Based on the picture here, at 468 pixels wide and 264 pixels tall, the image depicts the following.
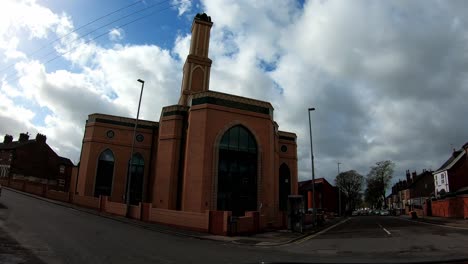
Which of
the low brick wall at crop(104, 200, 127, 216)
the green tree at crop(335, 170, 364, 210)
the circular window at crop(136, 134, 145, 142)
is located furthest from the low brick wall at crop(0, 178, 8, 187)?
the green tree at crop(335, 170, 364, 210)

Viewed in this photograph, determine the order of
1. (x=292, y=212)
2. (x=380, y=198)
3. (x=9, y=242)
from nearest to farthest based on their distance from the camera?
(x=9, y=242), (x=292, y=212), (x=380, y=198)

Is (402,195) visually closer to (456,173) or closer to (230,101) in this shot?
(456,173)

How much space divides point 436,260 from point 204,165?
833 inches

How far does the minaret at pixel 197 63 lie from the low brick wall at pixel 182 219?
17428mm

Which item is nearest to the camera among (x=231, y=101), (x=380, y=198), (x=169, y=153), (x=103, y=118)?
(x=231, y=101)

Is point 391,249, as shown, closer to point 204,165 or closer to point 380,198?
point 204,165

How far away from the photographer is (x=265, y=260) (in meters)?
A: 12.3

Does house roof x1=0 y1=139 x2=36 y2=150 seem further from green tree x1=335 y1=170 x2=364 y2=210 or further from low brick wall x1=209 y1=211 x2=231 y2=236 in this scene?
green tree x1=335 y1=170 x2=364 y2=210

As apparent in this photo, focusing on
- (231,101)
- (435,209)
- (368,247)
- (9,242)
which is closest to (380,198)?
(435,209)

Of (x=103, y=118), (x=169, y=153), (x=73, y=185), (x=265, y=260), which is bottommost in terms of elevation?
(x=265, y=260)

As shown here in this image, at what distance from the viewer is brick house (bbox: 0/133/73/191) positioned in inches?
2413

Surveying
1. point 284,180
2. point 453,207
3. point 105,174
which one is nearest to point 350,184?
point 453,207

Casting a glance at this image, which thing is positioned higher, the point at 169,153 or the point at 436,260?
the point at 169,153

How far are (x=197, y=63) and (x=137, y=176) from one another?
1510cm
